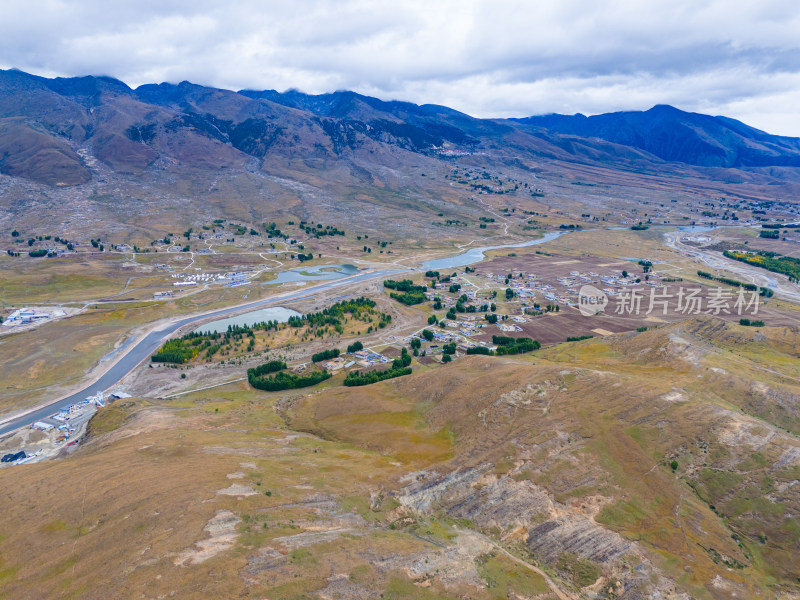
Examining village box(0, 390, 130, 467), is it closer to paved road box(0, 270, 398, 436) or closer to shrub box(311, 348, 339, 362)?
paved road box(0, 270, 398, 436)

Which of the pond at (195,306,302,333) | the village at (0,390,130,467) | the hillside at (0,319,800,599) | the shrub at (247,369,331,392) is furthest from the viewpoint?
the pond at (195,306,302,333)

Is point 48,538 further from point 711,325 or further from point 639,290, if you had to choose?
point 639,290

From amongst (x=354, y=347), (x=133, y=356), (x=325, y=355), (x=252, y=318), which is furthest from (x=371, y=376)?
(x=133, y=356)

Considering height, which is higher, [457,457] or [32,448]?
[457,457]

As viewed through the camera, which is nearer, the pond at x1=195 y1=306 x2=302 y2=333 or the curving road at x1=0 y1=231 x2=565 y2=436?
the curving road at x1=0 y1=231 x2=565 y2=436

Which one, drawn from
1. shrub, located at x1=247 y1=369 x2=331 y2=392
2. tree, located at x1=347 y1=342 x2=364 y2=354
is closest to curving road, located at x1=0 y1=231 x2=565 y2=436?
shrub, located at x1=247 y1=369 x2=331 y2=392

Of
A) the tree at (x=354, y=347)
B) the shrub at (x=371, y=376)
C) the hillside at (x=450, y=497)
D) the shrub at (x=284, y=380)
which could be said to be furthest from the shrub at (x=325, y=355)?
the hillside at (x=450, y=497)

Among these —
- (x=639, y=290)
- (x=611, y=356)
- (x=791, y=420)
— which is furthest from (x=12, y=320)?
(x=639, y=290)
